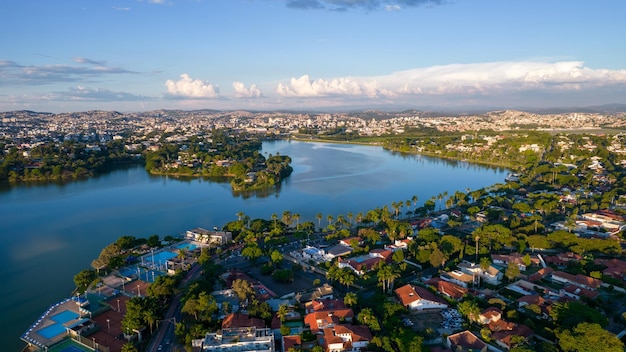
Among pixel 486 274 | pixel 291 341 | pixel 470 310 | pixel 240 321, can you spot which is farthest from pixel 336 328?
pixel 486 274

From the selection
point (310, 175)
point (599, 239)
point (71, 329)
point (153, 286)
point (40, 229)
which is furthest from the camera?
point (310, 175)

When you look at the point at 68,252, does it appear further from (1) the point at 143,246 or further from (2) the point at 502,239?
(2) the point at 502,239

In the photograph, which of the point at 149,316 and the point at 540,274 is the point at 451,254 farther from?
the point at 149,316

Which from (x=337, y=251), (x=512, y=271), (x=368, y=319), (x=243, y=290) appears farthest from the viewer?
(x=337, y=251)

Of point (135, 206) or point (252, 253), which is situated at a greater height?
point (252, 253)

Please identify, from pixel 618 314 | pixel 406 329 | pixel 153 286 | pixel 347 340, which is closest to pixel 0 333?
pixel 153 286

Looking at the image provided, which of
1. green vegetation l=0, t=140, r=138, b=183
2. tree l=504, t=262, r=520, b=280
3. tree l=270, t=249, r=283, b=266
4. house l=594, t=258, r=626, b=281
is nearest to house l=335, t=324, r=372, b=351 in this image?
tree l=270, t=249, r=283, b=266

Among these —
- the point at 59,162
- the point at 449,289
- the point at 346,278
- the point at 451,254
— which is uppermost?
the point at 59,162

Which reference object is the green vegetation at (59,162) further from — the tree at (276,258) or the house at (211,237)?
the tree at (276,258)
